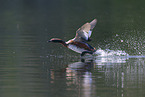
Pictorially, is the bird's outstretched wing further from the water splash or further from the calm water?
the water splash

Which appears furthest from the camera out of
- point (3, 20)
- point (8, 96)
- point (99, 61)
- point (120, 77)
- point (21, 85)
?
point (3, 20)

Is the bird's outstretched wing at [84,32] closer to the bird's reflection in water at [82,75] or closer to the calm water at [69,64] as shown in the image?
the calm water at [69,64]

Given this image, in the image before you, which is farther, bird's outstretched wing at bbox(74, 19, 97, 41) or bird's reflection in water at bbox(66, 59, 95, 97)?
bird's outstretched wing at bbox(74, 19, 97, 41)

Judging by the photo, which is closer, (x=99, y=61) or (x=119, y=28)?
(x=99, y=61)

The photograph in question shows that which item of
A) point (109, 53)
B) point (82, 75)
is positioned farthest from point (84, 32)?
point (82, 75)

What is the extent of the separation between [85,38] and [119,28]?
37.6 feet

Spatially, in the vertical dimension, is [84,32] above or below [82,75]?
above

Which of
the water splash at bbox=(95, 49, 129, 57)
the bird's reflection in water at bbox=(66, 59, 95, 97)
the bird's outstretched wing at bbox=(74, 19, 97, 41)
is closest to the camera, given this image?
the bird's reflection in water at bbox=(66, 59, 95, 97)

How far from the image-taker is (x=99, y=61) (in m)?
19.7

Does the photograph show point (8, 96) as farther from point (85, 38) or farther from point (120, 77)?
point (85, 38)

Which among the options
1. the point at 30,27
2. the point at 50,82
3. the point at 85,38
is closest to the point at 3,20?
the point at 30,27

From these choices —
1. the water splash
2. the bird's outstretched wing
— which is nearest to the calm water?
the water splash

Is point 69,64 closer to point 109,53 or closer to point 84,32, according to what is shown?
point 84,32

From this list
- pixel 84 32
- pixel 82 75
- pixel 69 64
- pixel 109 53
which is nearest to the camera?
pixel 82 75
